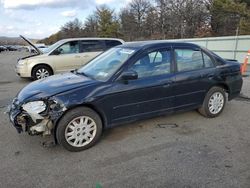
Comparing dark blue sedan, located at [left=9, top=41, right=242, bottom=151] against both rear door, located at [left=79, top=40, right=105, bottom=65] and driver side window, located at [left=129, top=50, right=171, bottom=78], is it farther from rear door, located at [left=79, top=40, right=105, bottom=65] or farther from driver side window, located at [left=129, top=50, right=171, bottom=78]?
rear door, located at [left=79, top=40, right=105, bottom=65]

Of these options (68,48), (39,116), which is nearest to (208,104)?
(39,116)

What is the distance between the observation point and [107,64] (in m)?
4.60

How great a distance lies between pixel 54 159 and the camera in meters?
3.68

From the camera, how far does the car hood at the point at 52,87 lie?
3.84 meters

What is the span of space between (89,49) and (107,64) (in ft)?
20.6

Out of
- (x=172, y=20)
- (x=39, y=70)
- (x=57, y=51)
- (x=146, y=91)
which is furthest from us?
(x=172, y=20)

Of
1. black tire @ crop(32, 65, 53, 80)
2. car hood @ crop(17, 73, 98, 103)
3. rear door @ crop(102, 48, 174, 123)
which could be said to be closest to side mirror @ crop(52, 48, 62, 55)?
black tire @ crop(32, 65, 53, 80)

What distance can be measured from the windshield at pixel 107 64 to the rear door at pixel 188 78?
3.15ft

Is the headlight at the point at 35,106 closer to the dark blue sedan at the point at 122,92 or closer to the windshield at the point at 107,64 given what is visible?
the dark blue sedan at the point at 122,92

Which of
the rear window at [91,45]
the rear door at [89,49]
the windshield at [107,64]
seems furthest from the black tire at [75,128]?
the rear window at [91,45]

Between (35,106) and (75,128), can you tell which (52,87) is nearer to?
(35,106)

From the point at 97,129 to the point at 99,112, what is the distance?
264 millimetres

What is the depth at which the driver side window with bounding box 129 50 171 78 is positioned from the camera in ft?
14.3

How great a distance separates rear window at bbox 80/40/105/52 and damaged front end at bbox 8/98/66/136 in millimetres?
7018
